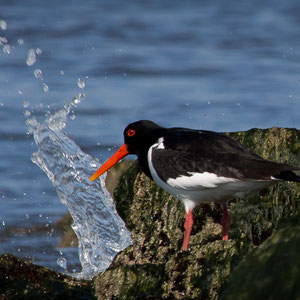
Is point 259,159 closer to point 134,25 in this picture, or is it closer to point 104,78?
point 104,78

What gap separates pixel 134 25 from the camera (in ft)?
49.8

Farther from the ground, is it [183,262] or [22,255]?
[22,255]

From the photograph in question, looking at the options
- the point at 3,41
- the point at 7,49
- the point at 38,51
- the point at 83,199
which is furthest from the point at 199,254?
the point at 3,41

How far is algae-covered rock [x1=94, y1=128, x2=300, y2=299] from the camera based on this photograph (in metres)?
4.41

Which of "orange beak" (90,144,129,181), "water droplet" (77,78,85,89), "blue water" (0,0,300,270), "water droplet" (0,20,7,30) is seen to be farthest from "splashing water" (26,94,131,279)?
"water droplet" (0,20,7,30)

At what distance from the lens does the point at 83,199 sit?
23.5 feet

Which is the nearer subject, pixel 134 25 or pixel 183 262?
pixel 183 262

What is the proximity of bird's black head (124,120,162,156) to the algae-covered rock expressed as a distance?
0.19 metres

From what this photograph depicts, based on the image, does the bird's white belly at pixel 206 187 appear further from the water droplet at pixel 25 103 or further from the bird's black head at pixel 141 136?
the water droplet at pixel 25 103

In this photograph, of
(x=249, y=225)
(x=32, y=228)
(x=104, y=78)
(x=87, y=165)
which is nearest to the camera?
(x=249, y=225)

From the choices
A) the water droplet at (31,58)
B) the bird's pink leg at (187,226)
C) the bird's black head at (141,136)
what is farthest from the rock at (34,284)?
the water droplet at (31,58)

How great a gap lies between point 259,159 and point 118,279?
58.1 inches

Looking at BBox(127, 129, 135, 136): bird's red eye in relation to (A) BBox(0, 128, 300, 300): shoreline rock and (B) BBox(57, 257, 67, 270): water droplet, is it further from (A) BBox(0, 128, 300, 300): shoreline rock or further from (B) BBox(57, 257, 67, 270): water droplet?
(B) BBox(57, 257, 67, 270): water droplet

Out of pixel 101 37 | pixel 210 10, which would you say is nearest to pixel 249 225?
pixel 101 37
